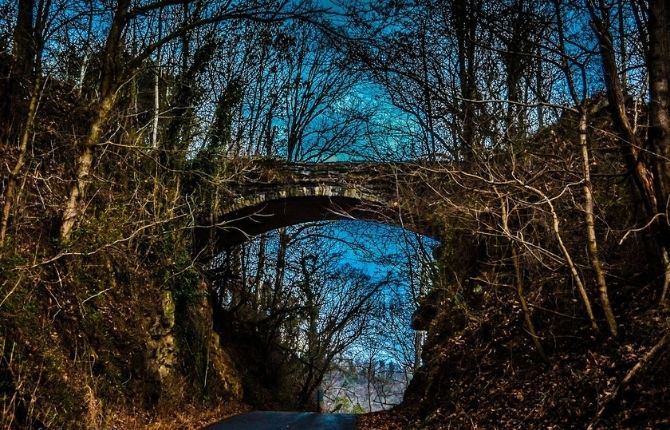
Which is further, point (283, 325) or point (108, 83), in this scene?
point (283, 325)

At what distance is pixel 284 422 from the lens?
11281 millimetres

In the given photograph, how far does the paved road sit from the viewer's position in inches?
416

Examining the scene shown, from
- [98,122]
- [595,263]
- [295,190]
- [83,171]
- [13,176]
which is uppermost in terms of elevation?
[98,122]

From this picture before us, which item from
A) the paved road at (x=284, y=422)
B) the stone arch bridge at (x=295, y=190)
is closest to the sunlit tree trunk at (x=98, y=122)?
the stone arch bridge at (x=295, y=190)

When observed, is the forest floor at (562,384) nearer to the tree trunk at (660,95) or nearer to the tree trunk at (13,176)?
the tree trunk at (660,95)

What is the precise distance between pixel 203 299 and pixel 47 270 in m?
5.59

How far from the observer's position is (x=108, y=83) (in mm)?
9359

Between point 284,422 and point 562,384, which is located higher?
point 562,384

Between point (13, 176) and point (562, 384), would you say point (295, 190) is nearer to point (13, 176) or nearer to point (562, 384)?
point (13, 176)

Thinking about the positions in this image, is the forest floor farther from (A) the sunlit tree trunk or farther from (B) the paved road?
(A) the sunlit tree trunk

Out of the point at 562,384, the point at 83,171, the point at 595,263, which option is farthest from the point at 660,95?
the point at 83,171

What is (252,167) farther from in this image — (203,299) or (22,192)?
(22,192)

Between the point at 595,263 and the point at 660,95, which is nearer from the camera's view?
the point at 660,95

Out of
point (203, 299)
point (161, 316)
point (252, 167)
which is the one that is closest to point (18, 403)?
point (161, 316)
